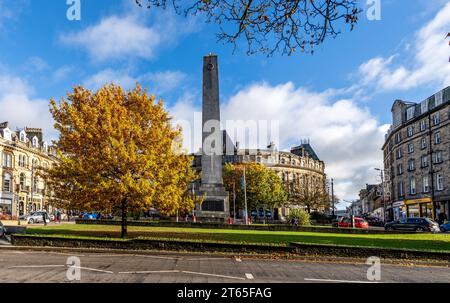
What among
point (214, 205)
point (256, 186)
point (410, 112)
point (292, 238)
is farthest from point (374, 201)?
point (292, 238)

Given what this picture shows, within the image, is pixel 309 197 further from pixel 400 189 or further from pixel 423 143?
pixel 423 143

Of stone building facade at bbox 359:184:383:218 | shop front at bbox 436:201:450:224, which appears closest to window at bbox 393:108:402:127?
shop front at bbox 436:201:450:224

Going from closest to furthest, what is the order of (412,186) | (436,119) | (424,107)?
(436,119) < (424,107) < (412,186)

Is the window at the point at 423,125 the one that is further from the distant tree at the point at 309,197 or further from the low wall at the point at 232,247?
the low wall at the point at 232,247

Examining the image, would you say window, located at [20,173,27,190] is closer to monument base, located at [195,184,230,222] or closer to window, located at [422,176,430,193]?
monument base, located at [195,184,230,222]

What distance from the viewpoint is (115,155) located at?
2148 cm

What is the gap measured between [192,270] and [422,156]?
56.6 metres

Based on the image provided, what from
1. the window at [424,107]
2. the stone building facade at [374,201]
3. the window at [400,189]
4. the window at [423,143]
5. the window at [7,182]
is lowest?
the stone building facade at [374,201]

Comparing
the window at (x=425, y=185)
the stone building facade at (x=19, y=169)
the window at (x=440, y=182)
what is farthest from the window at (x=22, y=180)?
the window at (x=440, y=182)

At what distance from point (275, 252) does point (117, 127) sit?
10.9 meters

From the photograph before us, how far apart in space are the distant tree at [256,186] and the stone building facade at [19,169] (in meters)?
32.2

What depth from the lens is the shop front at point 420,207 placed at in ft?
193

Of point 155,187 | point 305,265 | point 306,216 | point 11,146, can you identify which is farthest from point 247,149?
point 305,265
